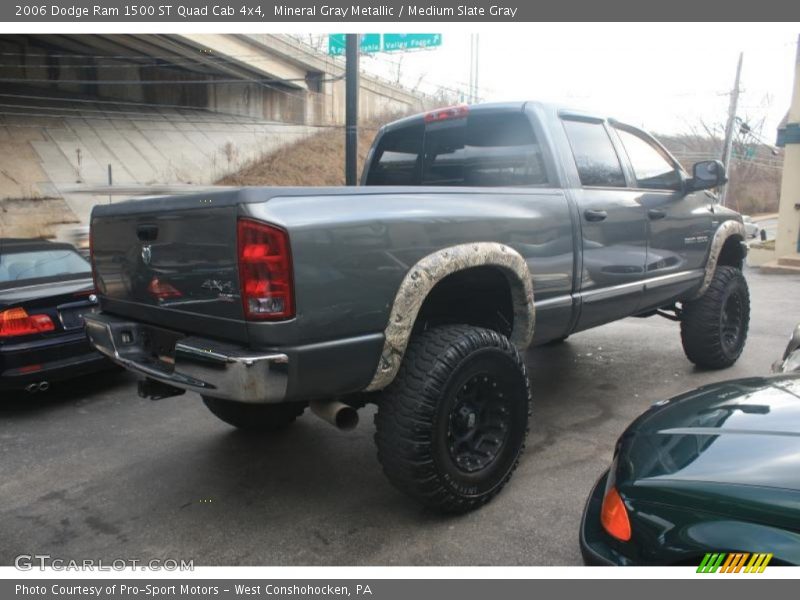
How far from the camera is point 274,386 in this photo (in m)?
2.43

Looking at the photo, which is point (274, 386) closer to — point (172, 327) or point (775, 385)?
point (172, 327)

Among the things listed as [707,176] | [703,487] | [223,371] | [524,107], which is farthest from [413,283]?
[707,176]

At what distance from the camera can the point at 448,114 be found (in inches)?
166

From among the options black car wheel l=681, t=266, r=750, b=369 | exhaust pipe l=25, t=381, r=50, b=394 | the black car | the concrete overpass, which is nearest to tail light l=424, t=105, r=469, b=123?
black car wheel l=681, t=266, r=750, b=369

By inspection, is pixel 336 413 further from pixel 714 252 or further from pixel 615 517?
pixel 714 252

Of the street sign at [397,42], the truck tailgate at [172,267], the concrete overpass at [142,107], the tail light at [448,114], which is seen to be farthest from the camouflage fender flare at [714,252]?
the street sign at [397,42]

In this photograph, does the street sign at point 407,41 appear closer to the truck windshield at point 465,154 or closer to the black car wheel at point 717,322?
the black car wheel at point 717,322

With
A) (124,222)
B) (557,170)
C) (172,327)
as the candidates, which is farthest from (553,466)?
(124,222)

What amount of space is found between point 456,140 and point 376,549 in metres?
2.66

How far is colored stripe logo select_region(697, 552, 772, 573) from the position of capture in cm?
172

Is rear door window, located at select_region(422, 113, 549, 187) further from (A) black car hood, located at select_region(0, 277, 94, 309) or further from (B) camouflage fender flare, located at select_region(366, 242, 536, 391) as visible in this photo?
(A) black car hood, located at select_region(0, 277, 94, 309)

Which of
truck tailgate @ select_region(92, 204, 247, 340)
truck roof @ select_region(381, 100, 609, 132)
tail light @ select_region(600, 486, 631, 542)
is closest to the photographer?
tail light @ select_region(600, 486, 631, 542)

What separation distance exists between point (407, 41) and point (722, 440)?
74.2 feet

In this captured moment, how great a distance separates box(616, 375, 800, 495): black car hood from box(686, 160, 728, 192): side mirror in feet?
8.08
